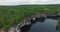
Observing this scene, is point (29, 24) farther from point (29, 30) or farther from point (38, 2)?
point (38, 2)

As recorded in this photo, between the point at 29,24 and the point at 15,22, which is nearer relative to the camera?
the point at 15,22

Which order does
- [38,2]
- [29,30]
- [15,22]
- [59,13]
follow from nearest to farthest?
[15,22] → [29,30] → [59,13] → [38,2]

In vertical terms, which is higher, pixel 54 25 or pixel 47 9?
pixel 47 9

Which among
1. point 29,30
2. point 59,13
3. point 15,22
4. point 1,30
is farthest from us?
point 59,13

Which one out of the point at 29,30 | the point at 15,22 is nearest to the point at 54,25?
the point at 29,30
